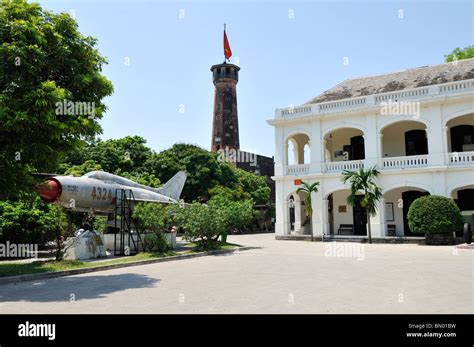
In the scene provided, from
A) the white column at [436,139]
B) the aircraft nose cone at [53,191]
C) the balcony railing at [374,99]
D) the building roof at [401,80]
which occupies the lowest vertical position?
the aircraft nose cone at [53,191]

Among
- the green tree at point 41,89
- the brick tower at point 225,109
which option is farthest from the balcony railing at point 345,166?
the brick tower at point 225,109

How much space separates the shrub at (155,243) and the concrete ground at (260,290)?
4.52m

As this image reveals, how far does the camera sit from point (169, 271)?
44.1 feet

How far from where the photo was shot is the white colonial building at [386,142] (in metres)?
24.5

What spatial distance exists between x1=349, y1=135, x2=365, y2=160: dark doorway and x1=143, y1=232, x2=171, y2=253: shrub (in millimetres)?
17330

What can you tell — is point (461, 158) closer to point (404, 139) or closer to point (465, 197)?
point (465, 197)

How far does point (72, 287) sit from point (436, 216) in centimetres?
1900

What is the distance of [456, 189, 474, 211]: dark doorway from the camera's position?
25875mm

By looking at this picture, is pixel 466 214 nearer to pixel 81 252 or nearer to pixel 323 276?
pixel 323 276

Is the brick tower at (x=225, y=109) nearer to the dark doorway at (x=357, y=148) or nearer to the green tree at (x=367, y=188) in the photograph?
the dark doorway at (x=357, y=148)

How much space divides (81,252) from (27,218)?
343 centimetres

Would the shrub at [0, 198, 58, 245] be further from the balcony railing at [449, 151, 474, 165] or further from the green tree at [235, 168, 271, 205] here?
the green tree at [235, 168, 271, 205]

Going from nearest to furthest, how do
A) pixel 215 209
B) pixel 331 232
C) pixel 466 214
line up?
pixel 215 209 < pixel 466 214 < pixel 331 232
